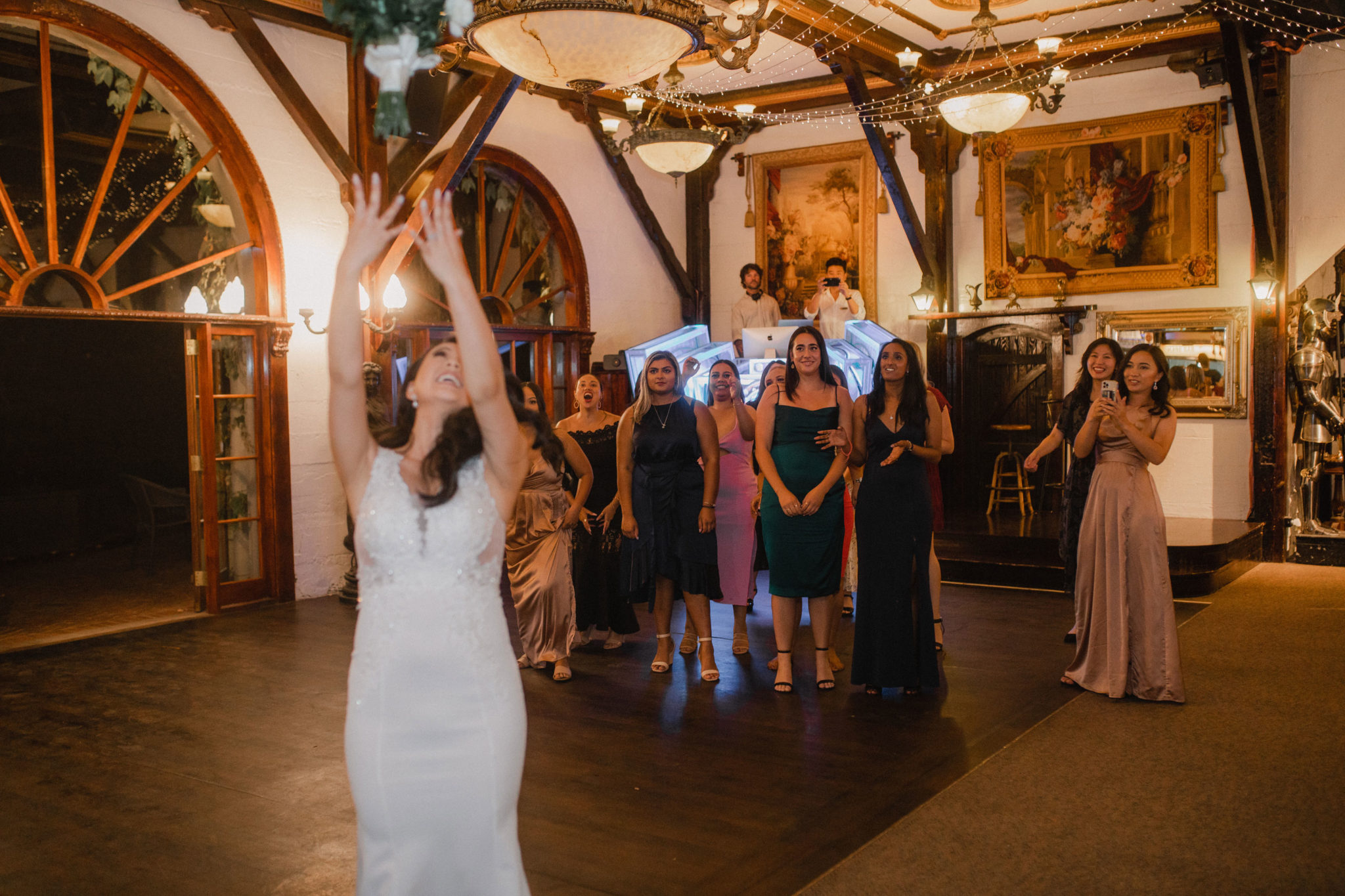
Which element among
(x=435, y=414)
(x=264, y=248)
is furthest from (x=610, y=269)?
(x=435, y=414)

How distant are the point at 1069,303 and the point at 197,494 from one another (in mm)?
7887

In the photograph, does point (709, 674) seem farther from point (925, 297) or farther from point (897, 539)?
point (925, 297)

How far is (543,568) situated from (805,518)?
1403mm

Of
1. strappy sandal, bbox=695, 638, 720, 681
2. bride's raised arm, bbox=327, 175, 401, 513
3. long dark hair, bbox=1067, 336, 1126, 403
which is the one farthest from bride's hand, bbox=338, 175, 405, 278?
long dark hair, bbox=1067, 336, 1126, 403

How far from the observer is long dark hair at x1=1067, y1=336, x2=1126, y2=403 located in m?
5.14

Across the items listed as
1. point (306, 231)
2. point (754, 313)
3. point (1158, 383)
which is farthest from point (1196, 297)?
point (306, 231)

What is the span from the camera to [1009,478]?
10.8 meters

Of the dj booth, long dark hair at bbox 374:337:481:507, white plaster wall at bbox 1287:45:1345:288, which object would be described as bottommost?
long dark hair at bbox 374:337:481:507

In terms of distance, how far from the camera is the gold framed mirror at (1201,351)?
955 centimetres

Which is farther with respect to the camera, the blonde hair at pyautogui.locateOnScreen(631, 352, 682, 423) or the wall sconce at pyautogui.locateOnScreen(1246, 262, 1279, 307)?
the wall sconce at pyautogui.locateOnScreen(1246, 262, 1279, 307)

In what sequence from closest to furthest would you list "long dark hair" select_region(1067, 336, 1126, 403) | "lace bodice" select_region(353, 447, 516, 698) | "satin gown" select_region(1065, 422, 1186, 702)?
"lace bodice" select_region(353, 447, 516, 698)
"satin gown" select_region(1065, 422, 1186, 702)
"long dark hair" select_region(1067, 336, 1126, 403)

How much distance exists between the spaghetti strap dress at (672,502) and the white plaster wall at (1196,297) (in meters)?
6.23

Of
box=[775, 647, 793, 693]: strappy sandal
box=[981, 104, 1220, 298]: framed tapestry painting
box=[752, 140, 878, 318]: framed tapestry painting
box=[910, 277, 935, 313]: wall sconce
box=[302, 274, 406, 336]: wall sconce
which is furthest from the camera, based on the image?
box=[752, 140, 878, 318]: framed tapestry painting

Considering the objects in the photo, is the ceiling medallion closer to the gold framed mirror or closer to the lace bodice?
the lace bodice
